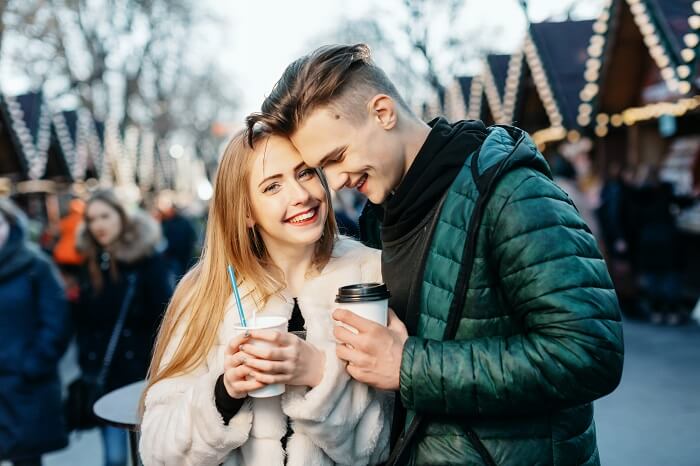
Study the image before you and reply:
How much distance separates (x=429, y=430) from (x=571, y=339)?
459 mm

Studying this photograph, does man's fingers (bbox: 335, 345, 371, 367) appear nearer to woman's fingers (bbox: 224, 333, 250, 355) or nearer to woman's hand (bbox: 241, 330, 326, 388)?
woman's hand (bbox: 241, 330, 326, 388)

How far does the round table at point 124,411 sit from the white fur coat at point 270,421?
0.71 metres

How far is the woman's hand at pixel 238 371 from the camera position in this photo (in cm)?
176

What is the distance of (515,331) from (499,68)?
1307cm

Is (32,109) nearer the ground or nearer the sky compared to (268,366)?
nearer the sky

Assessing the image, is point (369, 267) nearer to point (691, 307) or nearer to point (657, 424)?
point (657, 424)

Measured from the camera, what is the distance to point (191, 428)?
6.49ft

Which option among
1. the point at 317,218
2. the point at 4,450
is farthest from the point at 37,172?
the point at 317,218

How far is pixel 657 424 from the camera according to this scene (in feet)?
18.0

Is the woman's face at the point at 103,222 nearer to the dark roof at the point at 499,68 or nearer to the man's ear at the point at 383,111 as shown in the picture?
the man's ear at the point at 383,111

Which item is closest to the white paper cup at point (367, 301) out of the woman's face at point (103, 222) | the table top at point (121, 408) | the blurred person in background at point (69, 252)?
the table top at point (121, 408)

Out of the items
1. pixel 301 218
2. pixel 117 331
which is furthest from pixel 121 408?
pixel 117 331

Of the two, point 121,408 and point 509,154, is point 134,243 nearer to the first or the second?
point 121,408

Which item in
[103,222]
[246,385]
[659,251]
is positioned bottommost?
[659,251]
